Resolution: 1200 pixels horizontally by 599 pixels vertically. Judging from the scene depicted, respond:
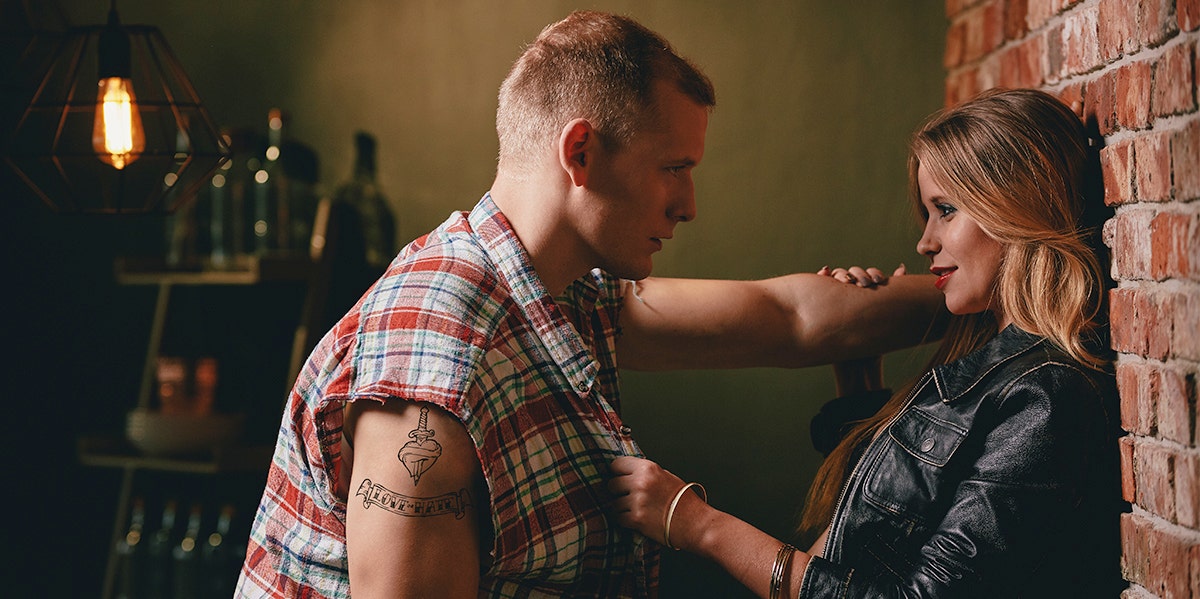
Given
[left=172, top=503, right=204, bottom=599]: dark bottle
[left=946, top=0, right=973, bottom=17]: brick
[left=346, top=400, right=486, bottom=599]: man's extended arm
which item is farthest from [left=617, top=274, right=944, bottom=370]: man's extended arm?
[left=172, top=503, right=204, bottom=599]: dark bottle

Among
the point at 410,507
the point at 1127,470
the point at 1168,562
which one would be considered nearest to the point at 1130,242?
the point at 1127,470

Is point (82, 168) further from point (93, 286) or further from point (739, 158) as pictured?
point (739, 158)

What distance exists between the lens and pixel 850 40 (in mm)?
2537

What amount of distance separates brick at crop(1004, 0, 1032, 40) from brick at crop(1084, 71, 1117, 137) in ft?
1.63

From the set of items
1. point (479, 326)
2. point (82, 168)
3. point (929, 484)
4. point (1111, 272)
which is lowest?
point (929, 484)

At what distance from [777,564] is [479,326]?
0.57 meters

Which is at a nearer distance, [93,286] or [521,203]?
[521,203]

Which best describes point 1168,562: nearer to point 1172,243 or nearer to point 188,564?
point 1172,243

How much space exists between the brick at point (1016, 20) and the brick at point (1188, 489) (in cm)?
102

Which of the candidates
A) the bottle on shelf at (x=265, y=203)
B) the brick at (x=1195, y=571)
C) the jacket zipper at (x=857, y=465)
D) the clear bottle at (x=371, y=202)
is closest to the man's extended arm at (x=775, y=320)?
the jacket zipper at (x=857, y=465)

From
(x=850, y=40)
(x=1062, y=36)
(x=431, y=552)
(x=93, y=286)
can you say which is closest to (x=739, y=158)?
(x=850, y=40)

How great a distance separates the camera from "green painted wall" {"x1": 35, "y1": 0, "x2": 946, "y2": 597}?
2531 mm

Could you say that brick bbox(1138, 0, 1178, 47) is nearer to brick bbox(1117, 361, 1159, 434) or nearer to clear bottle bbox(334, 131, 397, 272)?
brick bbox(1117, 361, 1159, 434)

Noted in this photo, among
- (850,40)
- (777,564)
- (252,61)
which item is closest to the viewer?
(777,564)
